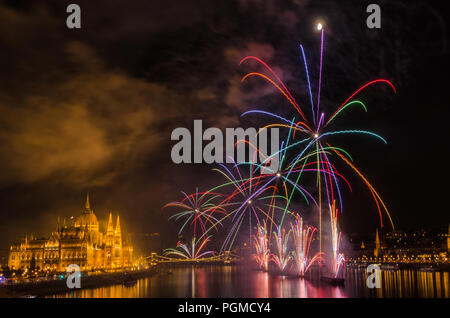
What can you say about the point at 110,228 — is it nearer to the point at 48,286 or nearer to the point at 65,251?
the point at 65,251

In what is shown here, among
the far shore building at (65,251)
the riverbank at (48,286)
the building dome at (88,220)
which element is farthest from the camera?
the building dome at (88,220)

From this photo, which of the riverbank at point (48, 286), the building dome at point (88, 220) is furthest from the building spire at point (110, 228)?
the riverbank at point (48, 286)

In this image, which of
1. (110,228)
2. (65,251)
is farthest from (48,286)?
(110,228)

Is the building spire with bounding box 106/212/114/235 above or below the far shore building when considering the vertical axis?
above

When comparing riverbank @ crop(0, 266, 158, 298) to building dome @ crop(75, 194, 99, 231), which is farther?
building dome @ crop(75, 194, 99, 231)

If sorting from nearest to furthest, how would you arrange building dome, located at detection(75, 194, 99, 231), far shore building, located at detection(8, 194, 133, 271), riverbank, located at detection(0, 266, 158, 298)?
riverbank, located at detection(0, 266, 158, 298) → far shore building, located at detection(8, 194, 133, 271) → building dome, located at detection(75, 194, 99, 231)

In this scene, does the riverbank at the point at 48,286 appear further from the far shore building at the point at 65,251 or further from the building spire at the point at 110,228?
the building spire at the point at 110,228

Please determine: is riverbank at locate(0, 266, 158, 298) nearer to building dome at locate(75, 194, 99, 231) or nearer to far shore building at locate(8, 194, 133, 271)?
far shore building at locate(8, 194, 133, 271)

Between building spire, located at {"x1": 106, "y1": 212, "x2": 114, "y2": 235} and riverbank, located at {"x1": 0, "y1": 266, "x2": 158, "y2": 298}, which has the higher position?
building spire, located at {"x1": 106, "y1": 212, "x2": 114, "y2": 235}

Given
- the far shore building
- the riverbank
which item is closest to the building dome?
the far shore building

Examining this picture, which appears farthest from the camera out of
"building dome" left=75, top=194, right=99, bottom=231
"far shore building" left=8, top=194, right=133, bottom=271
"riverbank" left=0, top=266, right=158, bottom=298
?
"building dome" left=75, top=194, right=99, bottom=231

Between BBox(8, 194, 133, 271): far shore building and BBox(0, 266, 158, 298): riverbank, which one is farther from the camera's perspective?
BBox(8, 194, 133, 271): far shore building
